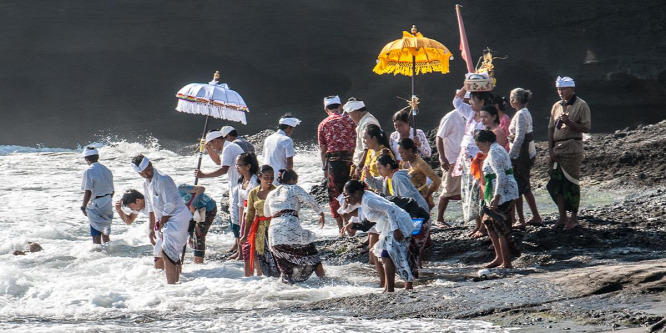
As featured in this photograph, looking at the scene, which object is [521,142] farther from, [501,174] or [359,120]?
[359,120]

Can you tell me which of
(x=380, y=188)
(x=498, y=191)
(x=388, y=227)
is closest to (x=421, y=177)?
(x=380, y=188)

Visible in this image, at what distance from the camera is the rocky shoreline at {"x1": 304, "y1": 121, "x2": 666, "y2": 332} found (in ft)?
20.4

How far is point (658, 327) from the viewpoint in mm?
5246

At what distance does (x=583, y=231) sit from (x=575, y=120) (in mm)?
1078

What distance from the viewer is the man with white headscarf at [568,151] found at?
900 centimetres

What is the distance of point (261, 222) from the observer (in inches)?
337

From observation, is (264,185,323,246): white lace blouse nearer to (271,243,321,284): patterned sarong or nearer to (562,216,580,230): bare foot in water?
(271,243,321,284): patterned sarong

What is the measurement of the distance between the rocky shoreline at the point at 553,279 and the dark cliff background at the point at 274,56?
15.7 m

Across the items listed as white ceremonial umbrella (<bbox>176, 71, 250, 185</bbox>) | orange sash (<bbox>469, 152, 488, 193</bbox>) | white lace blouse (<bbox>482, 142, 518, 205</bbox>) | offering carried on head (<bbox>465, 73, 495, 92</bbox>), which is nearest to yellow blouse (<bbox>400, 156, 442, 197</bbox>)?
orange sash (<bbox>469, 152, 488, 193</bbox>)

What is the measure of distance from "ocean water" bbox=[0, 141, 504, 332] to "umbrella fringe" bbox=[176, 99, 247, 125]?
5.27 feet

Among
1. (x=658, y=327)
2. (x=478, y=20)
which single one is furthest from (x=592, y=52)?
(x=658, y=327)

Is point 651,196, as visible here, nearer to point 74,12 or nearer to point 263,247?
point 263,247

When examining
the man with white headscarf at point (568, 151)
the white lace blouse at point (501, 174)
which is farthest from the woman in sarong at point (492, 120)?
the white lace blouse at point (501, 174)

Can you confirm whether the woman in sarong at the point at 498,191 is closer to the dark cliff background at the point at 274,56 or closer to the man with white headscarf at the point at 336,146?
the man with white headscarf at the point at 336,146
